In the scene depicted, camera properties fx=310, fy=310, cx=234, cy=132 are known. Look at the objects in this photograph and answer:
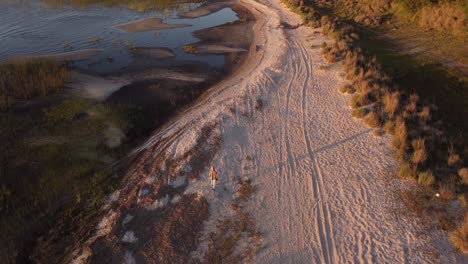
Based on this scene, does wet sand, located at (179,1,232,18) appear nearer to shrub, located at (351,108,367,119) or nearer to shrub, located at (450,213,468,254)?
shrub, located at (351,108,367,119)

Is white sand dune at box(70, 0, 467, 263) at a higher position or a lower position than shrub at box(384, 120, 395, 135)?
lower

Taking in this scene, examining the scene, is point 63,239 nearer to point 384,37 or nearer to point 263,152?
point 263,152

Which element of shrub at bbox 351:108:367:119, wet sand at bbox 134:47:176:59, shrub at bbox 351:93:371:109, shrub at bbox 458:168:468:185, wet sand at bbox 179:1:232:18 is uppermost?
wet sand at bbox 179:1:232:18

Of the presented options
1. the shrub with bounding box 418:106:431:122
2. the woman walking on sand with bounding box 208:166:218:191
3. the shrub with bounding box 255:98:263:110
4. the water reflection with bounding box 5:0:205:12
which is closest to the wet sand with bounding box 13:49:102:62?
the shrub with bounding box 255:98:263:110

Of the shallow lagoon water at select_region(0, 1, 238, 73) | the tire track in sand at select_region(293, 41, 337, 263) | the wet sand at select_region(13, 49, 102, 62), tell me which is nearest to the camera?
the tire track in sand at select_region(293, 41, 337, 263)

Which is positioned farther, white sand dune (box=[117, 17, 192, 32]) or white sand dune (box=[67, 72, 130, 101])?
white sand dune (box=[117, 17, 192, 32])

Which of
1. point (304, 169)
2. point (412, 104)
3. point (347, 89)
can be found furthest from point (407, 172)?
point (347, 89)

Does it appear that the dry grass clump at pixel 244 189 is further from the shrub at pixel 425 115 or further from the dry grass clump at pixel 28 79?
the dry grass clump at pixel 28 79

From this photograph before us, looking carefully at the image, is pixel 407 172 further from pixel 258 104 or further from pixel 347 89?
pixel 258 104
